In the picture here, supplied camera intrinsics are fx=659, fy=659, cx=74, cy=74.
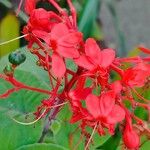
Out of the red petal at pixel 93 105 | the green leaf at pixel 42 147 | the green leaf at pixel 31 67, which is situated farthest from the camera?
the green leaf at pixel 31 67

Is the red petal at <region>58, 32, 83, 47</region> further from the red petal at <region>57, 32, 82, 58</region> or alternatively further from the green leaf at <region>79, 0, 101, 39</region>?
the green leaf at <region>79, 0, 101, 39</region>

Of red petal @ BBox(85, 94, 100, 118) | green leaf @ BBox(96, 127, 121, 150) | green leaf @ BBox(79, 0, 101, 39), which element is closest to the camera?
red petal @ BBox(85, 94, 100, 118)

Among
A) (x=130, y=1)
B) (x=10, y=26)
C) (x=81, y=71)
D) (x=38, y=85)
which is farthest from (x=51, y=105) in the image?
(x=130, y=1)

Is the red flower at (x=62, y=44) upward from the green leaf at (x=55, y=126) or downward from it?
upward

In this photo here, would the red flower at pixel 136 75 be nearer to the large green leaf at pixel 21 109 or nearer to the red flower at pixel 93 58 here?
the red flower at pixel 93 58

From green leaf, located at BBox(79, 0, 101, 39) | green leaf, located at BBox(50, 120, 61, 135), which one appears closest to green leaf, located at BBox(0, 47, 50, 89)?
green leaf, located at BBox(50, 120, 61, 135)

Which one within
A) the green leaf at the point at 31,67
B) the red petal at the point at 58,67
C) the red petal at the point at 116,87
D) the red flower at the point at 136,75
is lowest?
the green leaf at the point at 31,67

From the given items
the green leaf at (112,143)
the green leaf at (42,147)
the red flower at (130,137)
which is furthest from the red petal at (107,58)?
the green leaf at (112,143)

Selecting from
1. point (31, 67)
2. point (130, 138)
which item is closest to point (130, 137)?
point (130, 138)

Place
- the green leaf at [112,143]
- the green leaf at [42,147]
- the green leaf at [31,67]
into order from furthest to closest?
the green leaf at [112,143] → the green leaf at [31,67] → the green leaf at [42,147]
